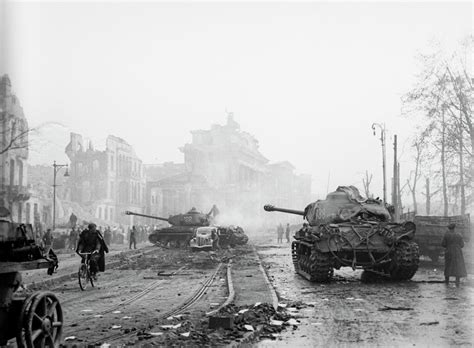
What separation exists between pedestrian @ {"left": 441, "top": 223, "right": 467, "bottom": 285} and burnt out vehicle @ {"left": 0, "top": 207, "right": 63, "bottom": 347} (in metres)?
11.5

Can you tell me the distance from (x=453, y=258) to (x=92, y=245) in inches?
367

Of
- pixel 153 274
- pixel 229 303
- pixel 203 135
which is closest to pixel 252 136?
pixel 203 135

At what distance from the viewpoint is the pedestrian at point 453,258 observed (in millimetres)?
15305

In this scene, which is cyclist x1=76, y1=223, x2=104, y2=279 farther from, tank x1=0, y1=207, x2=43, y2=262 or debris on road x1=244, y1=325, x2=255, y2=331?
tank x1=0, y1=207, x2=43, y2=262

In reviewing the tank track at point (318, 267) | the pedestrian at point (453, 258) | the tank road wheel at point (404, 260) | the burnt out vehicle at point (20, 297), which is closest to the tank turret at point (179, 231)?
the tank track at point (318, 267)

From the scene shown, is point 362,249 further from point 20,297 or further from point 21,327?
point 21,327

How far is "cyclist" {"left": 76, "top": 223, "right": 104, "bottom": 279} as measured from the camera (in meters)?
15.1

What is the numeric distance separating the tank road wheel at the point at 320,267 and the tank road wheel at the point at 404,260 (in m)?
1.78

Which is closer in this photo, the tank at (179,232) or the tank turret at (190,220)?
the tank at (179,232)

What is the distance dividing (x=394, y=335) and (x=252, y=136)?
4106 inches

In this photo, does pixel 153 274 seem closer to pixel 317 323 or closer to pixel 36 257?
pixel 317 323

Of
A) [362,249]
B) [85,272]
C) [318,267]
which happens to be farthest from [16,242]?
[362,249]

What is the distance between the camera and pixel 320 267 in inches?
622

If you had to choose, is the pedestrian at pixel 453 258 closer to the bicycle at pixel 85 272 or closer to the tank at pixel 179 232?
the bicycle at pixel 85 272
